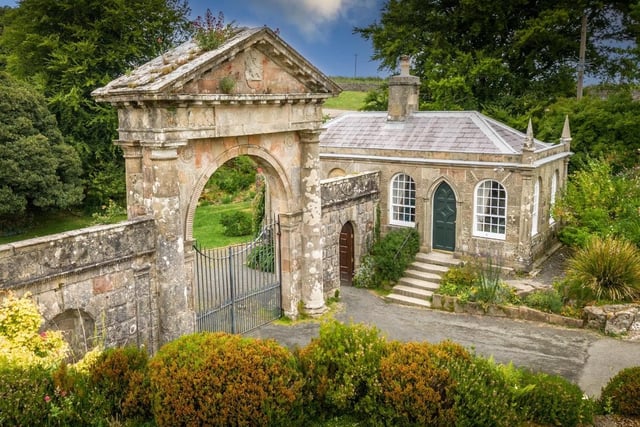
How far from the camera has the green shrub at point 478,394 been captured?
8148mm

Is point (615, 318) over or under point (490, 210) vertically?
under

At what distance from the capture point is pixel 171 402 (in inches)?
315

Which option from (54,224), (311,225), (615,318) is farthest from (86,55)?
(615,318)

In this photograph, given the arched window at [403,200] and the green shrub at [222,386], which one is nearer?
the green shrub at [222,386]

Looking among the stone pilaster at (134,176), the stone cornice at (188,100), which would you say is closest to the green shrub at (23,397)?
the stone pilaster at (134,176)

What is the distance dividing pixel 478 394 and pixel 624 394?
2839 mm

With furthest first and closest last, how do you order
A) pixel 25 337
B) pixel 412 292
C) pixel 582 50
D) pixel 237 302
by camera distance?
pixel 582 50 < pixel 412 292 < pixel 237 302 < pixel 25 337

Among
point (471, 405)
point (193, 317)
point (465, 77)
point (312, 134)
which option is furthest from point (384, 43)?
point (471, 405)

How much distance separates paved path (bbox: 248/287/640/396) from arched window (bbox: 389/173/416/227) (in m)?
3.80

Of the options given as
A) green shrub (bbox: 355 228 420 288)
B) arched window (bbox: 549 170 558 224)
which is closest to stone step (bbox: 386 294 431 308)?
green shrub (bbox: 355 228 420 288)

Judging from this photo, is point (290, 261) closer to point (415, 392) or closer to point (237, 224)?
point (415, 392)

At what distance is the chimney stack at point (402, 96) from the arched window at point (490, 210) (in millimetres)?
4353

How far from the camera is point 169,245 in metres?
12.1

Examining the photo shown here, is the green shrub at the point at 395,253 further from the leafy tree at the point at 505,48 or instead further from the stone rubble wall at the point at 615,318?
the leafy tree at the point at 505,48
